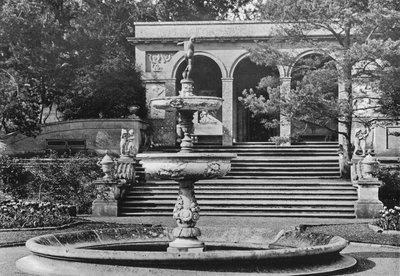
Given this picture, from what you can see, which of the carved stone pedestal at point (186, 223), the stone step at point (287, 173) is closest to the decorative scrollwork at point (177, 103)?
the carved stone pedestal at point (186, 223)

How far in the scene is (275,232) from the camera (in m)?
14.8

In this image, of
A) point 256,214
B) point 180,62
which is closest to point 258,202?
point 256,214

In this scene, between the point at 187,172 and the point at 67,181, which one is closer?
the point at 187,172

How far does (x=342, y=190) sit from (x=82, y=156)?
9578 mm

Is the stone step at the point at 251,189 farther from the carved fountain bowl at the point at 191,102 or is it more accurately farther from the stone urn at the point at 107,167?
the carved fountain bowl at the point at 191,102

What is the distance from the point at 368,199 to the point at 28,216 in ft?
30.8

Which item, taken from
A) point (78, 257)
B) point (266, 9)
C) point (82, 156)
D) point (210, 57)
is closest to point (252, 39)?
point (210, 57)

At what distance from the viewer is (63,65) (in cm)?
3198

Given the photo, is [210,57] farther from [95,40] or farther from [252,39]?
[95,40]

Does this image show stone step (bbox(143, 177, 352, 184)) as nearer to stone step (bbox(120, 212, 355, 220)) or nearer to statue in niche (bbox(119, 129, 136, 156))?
statue in niche (bbox(119, 129, 136, 156))

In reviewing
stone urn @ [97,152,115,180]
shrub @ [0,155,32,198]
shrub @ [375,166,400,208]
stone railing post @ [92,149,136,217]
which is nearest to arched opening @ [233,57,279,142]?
shrub @ [375,166,400,208]

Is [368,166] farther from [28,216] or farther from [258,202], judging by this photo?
[28,216]

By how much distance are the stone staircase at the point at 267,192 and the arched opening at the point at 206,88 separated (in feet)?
21.5

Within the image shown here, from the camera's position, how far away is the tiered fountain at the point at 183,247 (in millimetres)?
10141
